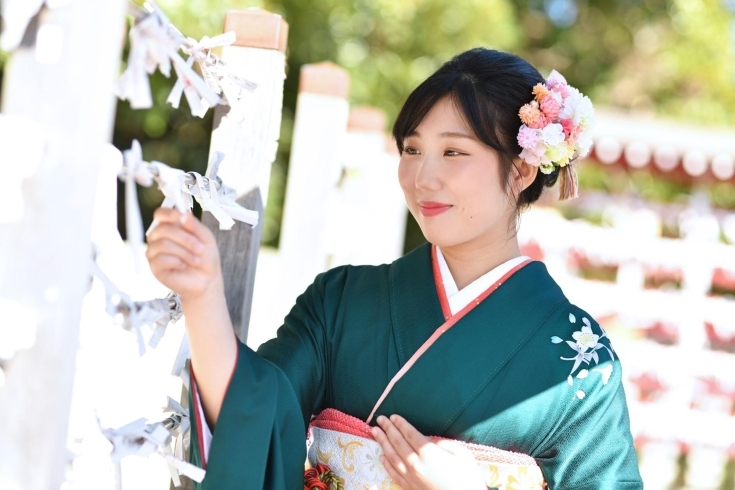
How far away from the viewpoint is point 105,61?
1.12 meters

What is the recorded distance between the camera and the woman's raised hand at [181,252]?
1333mm

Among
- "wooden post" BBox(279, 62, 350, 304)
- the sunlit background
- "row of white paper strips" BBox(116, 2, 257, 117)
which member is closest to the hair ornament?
"row of white paper strips" BBox(116, 2, 257, 117)

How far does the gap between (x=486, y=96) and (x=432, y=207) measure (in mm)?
282

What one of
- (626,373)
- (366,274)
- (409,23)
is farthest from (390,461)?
(409,23)

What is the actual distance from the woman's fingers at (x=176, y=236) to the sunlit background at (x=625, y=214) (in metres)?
1.92

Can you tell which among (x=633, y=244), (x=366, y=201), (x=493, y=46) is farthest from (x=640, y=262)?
(x=493, y=46)

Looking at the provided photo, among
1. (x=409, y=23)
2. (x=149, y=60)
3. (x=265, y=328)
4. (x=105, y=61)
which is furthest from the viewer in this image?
(x=409, y=23)

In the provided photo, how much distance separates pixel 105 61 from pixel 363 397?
1.02 m

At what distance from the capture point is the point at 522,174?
6.70ft

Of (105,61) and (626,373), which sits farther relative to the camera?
(626,373)

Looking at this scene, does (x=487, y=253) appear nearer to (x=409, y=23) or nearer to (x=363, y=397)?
(x=363, y=397)

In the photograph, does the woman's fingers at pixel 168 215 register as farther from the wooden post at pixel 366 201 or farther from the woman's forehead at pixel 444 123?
the wooden post at pixel 366 201

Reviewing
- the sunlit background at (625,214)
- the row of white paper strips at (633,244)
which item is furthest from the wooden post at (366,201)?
the row of white paper strips at (633,244)

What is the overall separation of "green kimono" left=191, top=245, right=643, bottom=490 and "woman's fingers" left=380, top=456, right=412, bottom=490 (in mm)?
110
